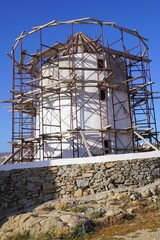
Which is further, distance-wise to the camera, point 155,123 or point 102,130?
point 155,123

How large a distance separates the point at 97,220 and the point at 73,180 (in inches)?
199

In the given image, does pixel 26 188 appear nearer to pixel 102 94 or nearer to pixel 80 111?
pixel 80 111

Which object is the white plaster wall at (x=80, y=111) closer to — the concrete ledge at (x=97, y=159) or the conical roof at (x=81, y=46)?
the conical roof at (x=81, y=46)

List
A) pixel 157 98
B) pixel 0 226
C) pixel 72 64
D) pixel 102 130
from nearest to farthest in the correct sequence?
pixel 0 226, pixel 102 130, pixel 72 64, pixel 157 98

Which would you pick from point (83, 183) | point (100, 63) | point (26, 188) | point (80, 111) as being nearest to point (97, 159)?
point (83, 183)

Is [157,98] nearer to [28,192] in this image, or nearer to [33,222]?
[28,192]

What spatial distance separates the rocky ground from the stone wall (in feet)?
4.15

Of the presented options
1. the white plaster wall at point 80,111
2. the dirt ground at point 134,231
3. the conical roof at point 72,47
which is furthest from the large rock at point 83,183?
the conical roof at point 72,47

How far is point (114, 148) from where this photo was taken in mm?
21359

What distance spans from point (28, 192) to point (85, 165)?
3.58 m

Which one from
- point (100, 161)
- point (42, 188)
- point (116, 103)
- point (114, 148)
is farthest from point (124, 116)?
point (42, 188)

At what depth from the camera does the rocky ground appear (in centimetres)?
1031

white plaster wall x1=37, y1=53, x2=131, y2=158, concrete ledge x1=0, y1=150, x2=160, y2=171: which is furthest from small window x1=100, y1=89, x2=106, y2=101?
concrete ledge x1=0, y1=150, x2=160, y2=171

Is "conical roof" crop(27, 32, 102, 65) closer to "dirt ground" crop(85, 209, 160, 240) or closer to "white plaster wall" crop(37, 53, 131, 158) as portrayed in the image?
"white plaster wall" crop(37, 53, 131, 158)
